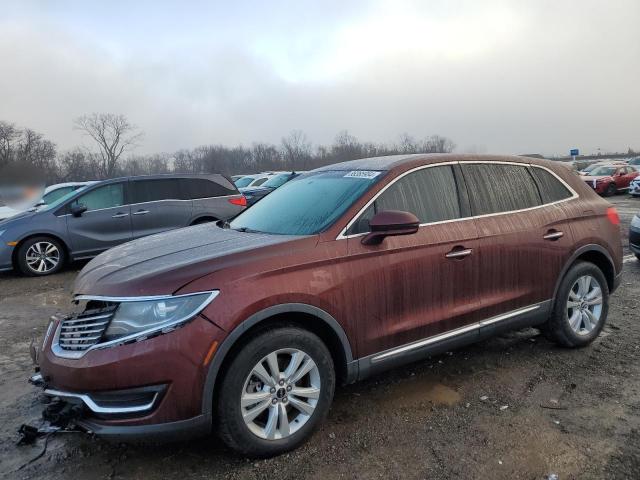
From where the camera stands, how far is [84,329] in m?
2.72

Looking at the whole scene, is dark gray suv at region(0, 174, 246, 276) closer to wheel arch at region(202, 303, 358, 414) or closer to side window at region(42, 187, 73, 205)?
side window at region(42, 187, 73, 205)

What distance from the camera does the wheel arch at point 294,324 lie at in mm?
2615

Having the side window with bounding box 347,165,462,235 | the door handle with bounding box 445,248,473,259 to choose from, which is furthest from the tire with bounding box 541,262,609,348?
the side window with bounding box 347,165,462,235

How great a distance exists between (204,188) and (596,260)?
7.08m

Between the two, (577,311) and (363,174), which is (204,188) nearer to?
(363,174)

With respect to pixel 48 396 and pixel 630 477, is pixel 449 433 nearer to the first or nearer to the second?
pixel 630 477

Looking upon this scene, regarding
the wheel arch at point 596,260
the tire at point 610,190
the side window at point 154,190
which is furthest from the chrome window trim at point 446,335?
the tire at point 610,190

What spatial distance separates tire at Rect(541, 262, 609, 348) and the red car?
2146 centimetres

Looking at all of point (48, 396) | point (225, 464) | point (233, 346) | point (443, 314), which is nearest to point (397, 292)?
point (443, 314)

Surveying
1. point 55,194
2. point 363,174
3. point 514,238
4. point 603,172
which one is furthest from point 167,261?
point 603,172

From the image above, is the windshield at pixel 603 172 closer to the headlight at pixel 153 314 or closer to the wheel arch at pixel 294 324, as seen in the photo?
the wheel arch at pixel 294 324

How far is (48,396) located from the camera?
277 centimetres

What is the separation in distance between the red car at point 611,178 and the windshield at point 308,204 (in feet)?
75.7

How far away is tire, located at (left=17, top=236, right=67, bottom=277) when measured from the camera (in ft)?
27.6
